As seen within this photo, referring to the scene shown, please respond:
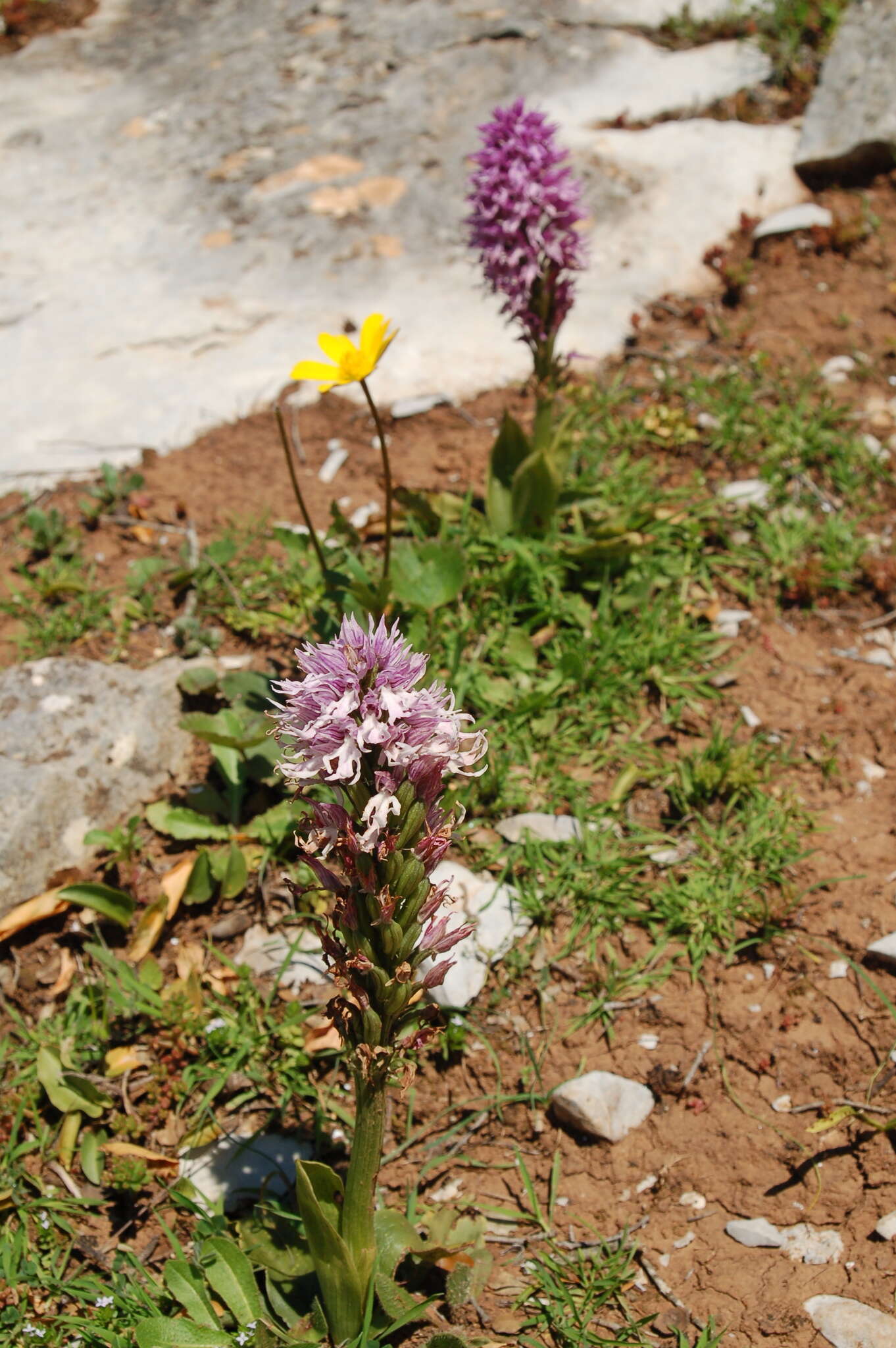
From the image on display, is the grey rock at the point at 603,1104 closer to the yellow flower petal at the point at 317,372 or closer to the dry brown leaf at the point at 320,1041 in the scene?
the dry brown leaf at the point at 320,1041

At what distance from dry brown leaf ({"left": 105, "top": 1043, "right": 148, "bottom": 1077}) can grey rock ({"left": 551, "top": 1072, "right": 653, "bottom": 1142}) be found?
4.00ft

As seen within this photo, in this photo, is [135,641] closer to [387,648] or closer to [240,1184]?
[240,1184]

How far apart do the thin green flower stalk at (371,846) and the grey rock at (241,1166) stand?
0.60m

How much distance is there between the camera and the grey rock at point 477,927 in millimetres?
3250

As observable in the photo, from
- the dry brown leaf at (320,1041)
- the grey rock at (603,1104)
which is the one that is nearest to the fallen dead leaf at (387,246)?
the dry brown leaf at (320,1041)

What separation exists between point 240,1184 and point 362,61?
673 cm

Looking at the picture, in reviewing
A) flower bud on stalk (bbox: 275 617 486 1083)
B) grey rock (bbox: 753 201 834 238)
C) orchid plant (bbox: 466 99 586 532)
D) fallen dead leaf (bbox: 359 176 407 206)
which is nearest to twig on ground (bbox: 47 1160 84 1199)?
flower bud on stalk (bbox: 275 617 486 1083)

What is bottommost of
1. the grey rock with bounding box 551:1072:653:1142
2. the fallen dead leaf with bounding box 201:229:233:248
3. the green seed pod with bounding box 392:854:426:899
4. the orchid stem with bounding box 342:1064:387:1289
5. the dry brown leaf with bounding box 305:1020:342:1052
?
the grey rock with bounding box 551:1072:653:1142

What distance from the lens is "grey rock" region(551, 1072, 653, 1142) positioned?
9.88ft

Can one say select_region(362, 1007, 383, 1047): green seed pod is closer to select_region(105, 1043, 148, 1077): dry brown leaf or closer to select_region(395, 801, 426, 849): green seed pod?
select_region(395, 801, 426, 849): green seed pod

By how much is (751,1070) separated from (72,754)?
7.87 feet

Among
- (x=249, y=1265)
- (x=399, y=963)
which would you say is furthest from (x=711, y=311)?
(x=249, y=1265)

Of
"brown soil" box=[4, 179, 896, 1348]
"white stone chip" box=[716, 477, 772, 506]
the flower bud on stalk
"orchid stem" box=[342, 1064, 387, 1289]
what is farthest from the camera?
"white stone chip" box=[716, 477, 772, 506]

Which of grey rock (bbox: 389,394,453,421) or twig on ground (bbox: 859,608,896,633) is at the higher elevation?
grey rock (bbox: 389,394,453,421)
